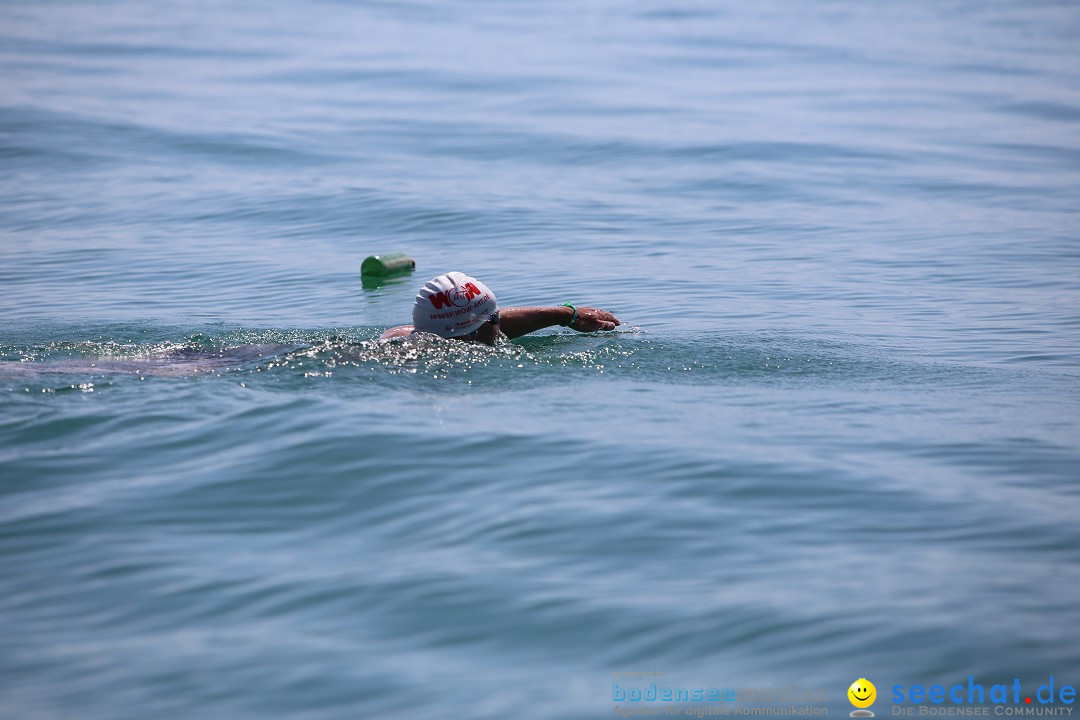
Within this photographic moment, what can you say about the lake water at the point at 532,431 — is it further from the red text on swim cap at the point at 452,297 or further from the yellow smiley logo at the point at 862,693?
the red text on swim cap at the point at 452,297

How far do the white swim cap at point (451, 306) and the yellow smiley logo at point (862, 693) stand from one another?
5.08 metres

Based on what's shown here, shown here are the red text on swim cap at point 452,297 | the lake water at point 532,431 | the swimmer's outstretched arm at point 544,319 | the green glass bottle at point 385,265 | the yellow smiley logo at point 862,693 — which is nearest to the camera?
the yellow smiley logo at point 862,693

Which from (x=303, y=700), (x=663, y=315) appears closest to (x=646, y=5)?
(x=663, y=315)

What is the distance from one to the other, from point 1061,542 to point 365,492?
374cm

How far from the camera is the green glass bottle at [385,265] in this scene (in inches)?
571

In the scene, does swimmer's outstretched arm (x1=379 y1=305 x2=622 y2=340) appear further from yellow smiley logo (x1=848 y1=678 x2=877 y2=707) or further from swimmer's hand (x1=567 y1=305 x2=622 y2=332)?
yellow smiley logo (x1=848 y1=678 x2=877 y2=707)

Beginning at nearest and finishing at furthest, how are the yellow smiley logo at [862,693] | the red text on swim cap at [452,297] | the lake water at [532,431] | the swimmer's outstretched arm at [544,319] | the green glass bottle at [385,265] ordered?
the yellow smiley logo at [862,693]
the lake water at [532,431]
the red text on swim cap at [452,297]
the swimmer's outstretched arm at [544,319]
the green glass bottle at [385,265]

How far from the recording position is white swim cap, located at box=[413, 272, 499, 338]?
31.9 feet

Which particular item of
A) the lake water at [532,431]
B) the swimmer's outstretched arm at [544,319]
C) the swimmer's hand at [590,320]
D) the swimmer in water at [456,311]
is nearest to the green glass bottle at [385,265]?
the lake water at [532,431]

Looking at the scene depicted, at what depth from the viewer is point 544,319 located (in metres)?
10.3

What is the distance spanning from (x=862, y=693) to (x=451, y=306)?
5186 mm

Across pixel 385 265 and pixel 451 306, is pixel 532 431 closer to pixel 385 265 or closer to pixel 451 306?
pixel 451 306

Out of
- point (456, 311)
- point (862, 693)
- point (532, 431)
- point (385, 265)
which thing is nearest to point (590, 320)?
point (456, 311)

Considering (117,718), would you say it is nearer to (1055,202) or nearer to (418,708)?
(418,708)
